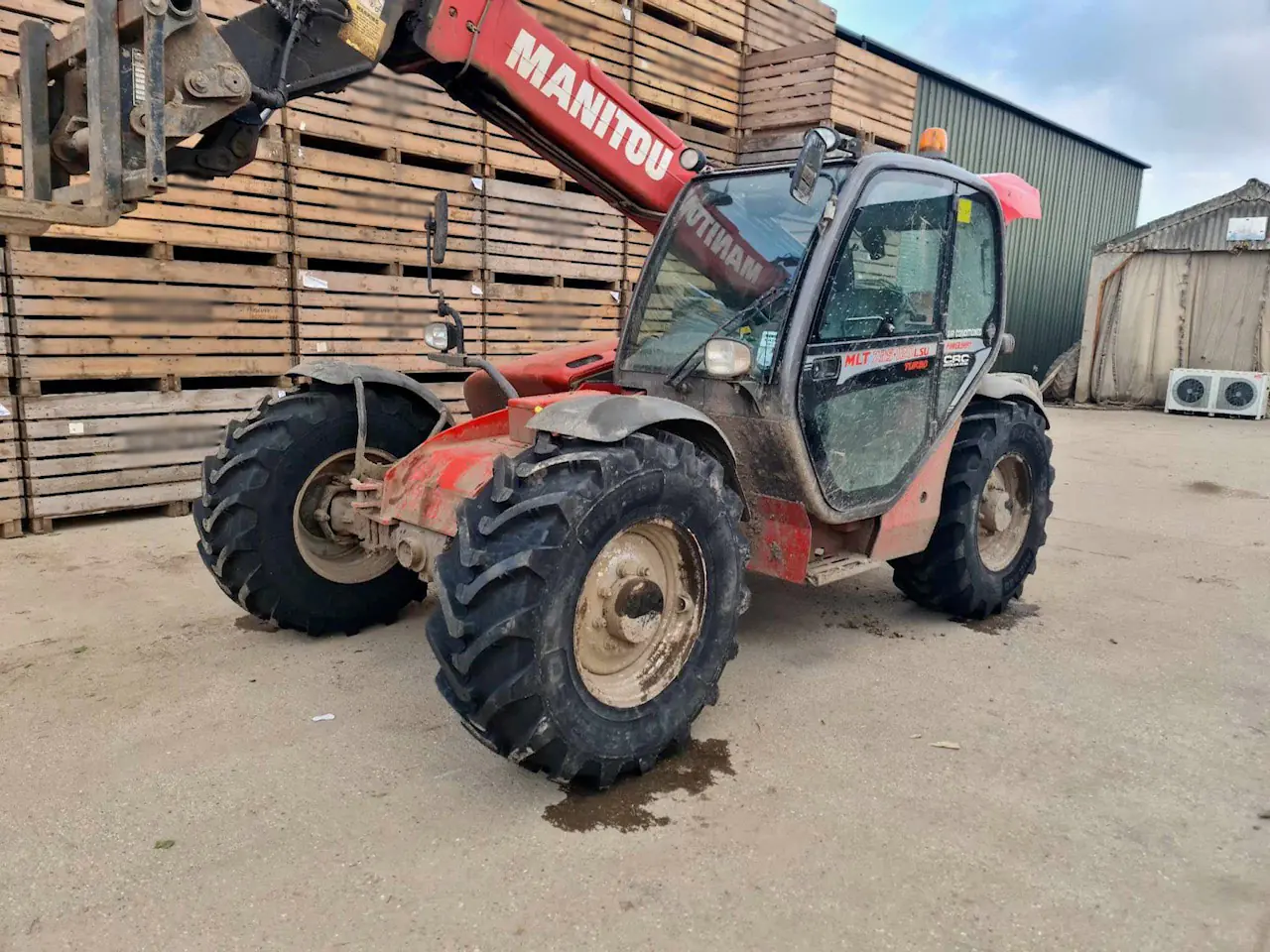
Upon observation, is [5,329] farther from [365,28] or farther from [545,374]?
[365,28]

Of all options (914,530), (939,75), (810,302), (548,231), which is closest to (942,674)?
(914,530)

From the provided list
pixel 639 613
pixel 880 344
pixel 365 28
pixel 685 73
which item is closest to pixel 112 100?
pixel 365 28

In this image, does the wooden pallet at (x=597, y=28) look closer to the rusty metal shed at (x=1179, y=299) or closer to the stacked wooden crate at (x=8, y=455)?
the stacked wooden crate at (x=8, y=455)

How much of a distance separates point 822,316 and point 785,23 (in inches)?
299

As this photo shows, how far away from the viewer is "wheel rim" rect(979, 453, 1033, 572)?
480 centimetres

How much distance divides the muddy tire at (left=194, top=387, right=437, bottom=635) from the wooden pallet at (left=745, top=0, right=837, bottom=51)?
23.4ft

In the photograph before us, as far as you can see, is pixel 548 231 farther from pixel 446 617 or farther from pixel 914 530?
pixel 446 617

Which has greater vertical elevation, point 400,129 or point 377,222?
point 400,129

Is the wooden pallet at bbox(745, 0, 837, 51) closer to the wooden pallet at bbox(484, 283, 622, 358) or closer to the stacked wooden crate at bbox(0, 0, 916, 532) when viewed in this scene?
Result: the stacked wooden crate at bbox(0, 0, 916, 532)

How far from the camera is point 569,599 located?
8.90 feet

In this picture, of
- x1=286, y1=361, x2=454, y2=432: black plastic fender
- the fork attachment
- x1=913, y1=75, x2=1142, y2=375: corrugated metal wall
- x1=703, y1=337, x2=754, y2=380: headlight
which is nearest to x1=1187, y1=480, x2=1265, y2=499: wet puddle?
x1=703, y1=337, x2=754, y2=380: headlight

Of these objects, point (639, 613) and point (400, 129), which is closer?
point (639, 613)

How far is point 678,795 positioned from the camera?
294cm

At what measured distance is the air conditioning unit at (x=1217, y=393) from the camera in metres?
14.4
